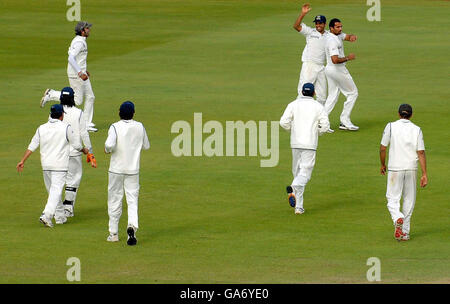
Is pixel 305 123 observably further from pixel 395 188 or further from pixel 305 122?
pixel 395 188

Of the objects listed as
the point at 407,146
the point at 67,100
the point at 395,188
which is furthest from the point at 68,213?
the point at 407,146

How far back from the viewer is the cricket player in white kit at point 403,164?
54.5 feet

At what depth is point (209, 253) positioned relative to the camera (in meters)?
16.1

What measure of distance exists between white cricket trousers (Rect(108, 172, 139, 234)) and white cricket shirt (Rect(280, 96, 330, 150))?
3.21 metres

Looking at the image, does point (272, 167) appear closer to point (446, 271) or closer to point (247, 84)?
point (446, 271)

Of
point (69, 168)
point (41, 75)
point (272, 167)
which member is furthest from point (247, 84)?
point (69, 168)

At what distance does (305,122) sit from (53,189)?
4.39m

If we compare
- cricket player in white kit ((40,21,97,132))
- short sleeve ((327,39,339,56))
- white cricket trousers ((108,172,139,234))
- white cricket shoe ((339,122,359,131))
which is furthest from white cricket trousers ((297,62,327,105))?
white cricket trousers ((108,172,139,234))

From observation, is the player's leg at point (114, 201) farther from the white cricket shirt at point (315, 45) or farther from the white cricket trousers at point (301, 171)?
the white cricket shirt at point (315, 45)

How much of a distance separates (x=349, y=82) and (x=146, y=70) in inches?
414

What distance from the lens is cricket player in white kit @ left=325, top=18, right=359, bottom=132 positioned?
24.5 meters

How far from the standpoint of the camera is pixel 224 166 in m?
22.2

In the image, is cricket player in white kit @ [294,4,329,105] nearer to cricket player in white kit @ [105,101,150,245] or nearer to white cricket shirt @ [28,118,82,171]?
white cricket shirt @ [28,118,82,171]

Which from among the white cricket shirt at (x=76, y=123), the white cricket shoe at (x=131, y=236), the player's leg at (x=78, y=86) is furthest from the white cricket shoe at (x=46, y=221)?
the player's leg at (x=78, y=86)
